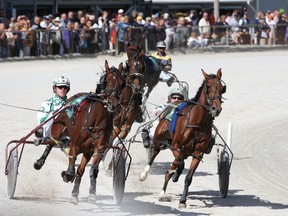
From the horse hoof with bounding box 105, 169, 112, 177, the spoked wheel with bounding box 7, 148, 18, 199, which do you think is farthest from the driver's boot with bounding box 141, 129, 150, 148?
the spoked wheel with bounding box 7, 148, 18, 199

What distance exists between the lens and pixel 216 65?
30766 mm

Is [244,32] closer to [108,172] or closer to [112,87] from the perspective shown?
[108,172]

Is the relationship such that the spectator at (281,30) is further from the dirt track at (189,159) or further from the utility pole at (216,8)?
the utility pole at (216,8)

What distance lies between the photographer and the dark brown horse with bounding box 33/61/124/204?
12.5 m

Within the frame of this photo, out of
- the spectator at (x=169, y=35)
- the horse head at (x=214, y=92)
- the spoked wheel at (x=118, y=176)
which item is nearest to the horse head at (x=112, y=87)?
the spoked wheel at (x=118, y=176)

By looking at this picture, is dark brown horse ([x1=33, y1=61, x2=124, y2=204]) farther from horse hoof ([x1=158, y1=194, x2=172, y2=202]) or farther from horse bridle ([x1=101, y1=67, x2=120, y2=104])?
horse hoof ([x1=158, y1=194, x2=172, y2=202])

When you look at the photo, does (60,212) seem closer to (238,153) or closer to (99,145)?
(99,145)

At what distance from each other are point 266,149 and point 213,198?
18.1 ft

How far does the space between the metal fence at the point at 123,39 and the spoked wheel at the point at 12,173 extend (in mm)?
14049

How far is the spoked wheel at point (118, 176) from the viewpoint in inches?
502

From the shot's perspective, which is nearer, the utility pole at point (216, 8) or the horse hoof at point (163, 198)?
the horse hoof at point (163, 198)

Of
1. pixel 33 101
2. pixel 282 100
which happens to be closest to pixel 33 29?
pixel 33 101

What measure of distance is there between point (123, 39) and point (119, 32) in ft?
0.87

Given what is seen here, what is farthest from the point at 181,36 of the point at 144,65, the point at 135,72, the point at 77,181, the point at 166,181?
the point at 77,181
